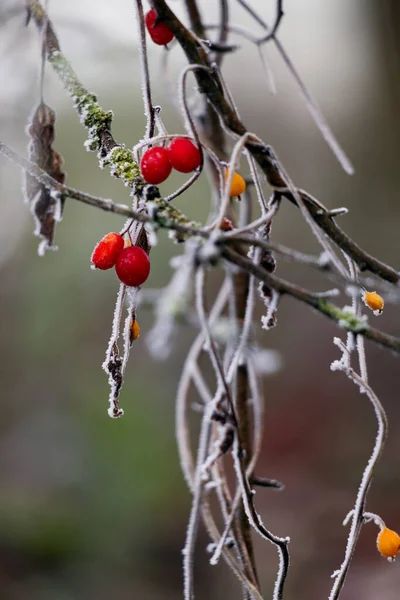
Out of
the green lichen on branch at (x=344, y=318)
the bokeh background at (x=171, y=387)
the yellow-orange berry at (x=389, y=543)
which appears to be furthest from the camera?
the bokeh background at (x=171, y=387)

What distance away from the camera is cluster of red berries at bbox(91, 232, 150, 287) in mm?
306

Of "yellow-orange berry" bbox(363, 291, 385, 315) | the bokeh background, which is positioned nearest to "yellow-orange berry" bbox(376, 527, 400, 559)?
"yellow-orange berry" bbox(363, 291, 385, 315)

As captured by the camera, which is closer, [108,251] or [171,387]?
[108,251]

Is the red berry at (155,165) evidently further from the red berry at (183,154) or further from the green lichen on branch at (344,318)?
the green lichen on branch at (344,318)

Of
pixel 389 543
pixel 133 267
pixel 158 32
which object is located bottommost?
pixel 389 543

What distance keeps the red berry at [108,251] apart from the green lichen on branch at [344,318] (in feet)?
0.43

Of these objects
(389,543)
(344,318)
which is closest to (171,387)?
(389,543)

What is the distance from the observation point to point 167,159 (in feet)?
1.03

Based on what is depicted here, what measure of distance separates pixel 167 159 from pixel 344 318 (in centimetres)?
14

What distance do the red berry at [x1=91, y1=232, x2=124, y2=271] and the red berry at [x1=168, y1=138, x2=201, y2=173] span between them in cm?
5

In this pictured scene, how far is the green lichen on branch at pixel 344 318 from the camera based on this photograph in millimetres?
234

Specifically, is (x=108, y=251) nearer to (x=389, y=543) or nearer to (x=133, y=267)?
(x=133, y=267)

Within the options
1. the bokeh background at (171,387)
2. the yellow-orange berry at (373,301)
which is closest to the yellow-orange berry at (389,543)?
the yellow-orange berry at (373,301)

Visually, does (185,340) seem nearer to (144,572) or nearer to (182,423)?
(144,572)
